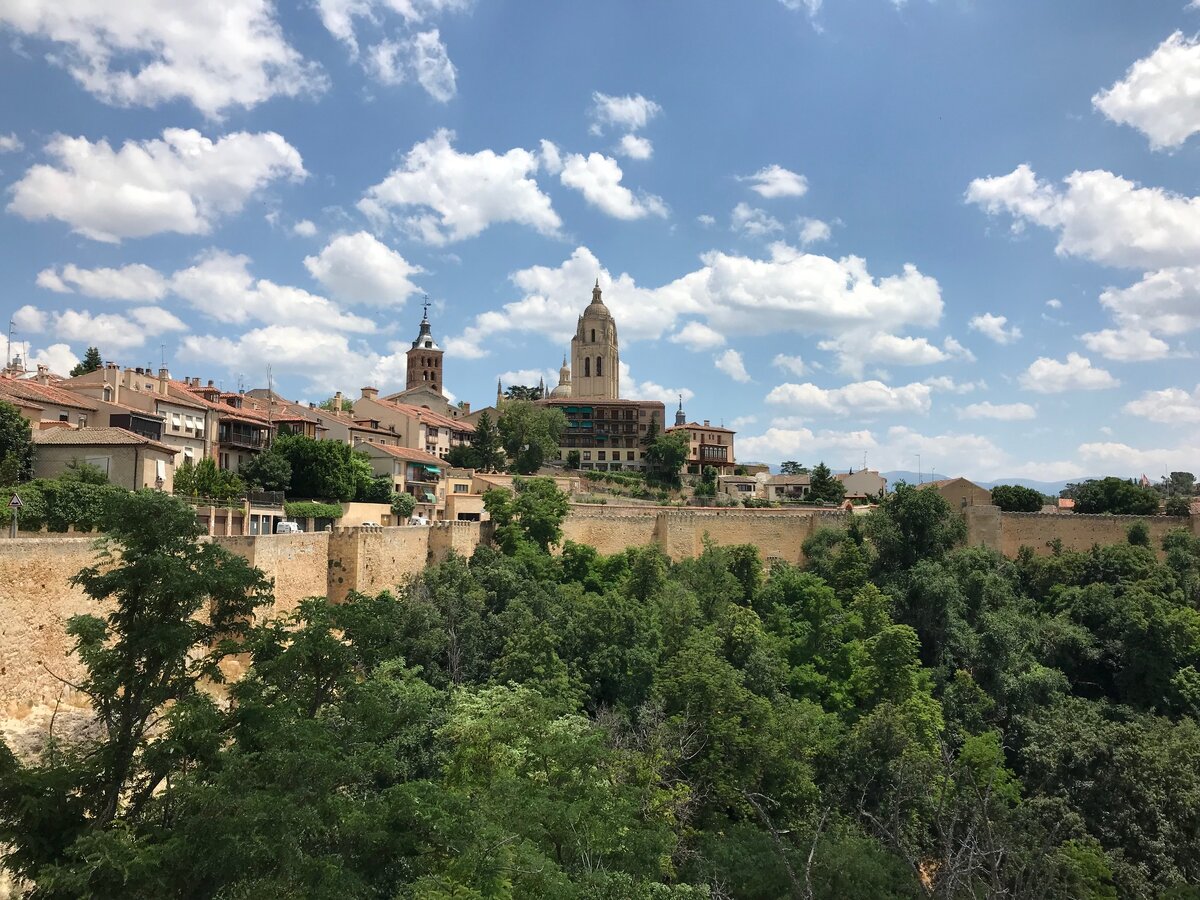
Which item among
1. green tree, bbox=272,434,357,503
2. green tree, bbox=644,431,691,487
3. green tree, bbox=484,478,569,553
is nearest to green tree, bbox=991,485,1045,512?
green tree, bbox=644,431,691,487

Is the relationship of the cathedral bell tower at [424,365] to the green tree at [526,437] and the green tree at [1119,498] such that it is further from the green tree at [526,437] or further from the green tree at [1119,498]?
the green tree at [1119,498]

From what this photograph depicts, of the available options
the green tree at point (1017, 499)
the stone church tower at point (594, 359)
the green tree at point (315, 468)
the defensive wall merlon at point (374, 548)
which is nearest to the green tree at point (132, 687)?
the defensive wall merlon at point (374, 548)

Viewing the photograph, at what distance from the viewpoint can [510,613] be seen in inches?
1226

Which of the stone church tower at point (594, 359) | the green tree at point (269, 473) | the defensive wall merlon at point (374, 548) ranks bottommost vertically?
the defensive wall merlon at point (374, 548)

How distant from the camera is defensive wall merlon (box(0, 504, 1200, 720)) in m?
19.3

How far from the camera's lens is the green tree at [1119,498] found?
2172 inches

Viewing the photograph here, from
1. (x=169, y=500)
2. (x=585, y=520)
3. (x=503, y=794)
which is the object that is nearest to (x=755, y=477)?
(x=585, y=520)

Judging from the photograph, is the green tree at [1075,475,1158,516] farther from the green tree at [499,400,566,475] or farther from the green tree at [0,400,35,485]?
the green tree at [0,400,35,485]

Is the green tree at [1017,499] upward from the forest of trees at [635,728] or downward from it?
upward

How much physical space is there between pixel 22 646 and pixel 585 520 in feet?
99.2

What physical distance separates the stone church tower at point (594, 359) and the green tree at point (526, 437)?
76.7 ft

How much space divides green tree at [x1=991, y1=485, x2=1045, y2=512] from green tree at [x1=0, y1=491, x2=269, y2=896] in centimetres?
5325

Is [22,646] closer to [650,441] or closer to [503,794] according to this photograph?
[503,794]

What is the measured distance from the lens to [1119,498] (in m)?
55.7
